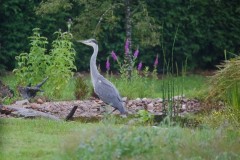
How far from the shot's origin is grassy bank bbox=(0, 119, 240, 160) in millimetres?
7027

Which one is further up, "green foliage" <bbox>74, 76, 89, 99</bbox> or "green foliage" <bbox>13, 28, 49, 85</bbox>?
"green foliage" <bbox>13, 28, 49, 85</bbox>

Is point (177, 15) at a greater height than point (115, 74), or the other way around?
point (177, 15)

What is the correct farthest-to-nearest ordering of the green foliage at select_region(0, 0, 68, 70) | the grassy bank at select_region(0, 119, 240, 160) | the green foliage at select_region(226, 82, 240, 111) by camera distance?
the green foliage at select_region(0, 0, 68, 70) < the green foliage at select_region(226, 82, 240, 111) < the grassy bank at select_region(0, 119, 240, 160)

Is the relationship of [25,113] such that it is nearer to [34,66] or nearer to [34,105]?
[34,105]

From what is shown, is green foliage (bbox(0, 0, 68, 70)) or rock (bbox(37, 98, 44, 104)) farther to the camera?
green foliage (bbox(0, 0, 68, 70))

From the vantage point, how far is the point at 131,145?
282 inches

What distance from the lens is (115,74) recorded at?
1941cm

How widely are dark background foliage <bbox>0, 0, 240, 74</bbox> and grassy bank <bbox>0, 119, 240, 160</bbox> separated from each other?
9.17 meters

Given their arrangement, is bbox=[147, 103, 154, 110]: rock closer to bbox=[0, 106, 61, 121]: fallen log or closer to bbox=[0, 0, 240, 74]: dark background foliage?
bbox=[0, 106, 61, 121]: fallen log

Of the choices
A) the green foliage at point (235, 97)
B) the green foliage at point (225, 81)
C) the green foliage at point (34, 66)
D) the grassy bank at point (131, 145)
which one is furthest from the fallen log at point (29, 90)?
the grassy bank at point (131, 145)

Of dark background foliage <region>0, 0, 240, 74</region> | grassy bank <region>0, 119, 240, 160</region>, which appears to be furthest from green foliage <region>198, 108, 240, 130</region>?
dark background foliage <region>0, 0, 240, 74</region>

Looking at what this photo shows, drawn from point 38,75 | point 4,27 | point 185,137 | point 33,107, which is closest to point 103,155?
point 185,137

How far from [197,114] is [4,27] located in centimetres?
795

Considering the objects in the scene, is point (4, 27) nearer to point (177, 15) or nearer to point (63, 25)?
point (63, 25)
